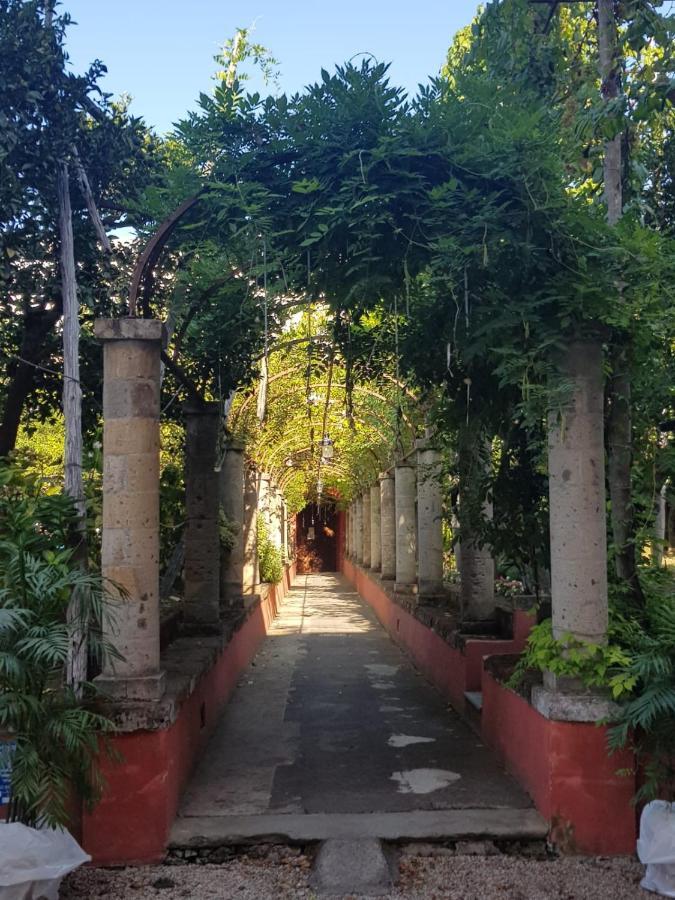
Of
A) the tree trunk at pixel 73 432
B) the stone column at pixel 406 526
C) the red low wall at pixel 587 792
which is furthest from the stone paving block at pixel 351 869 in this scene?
the stone column at pixel 406 526

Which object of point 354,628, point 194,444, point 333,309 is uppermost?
point 333,309

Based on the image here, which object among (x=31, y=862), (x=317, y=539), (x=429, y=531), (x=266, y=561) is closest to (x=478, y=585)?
(x=429, y=531)

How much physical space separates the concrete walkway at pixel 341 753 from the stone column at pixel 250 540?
292 centimetres

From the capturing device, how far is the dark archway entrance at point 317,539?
147ft

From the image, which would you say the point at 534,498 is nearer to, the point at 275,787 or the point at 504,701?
the point at 504,701

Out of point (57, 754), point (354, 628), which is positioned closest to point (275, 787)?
point (57, 754)

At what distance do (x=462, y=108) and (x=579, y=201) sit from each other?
3.00 ft

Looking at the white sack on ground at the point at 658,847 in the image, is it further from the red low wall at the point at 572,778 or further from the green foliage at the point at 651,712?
the red low wall at the point at 572,778

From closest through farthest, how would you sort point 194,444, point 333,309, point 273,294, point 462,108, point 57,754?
point 57,754 → point 462,108 → point 273,294 → point 333,309 → point 194,444

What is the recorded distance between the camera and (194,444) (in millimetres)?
8781

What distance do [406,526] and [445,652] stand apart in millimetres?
5355

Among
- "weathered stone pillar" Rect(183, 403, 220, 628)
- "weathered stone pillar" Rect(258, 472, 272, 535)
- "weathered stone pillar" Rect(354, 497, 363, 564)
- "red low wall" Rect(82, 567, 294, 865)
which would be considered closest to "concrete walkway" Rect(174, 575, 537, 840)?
"red low wall" Rect(82, 567, 294, 865)

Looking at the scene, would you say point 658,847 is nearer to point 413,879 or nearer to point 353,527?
point 413,879

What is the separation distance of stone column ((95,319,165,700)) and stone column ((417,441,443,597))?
22.8 ft
